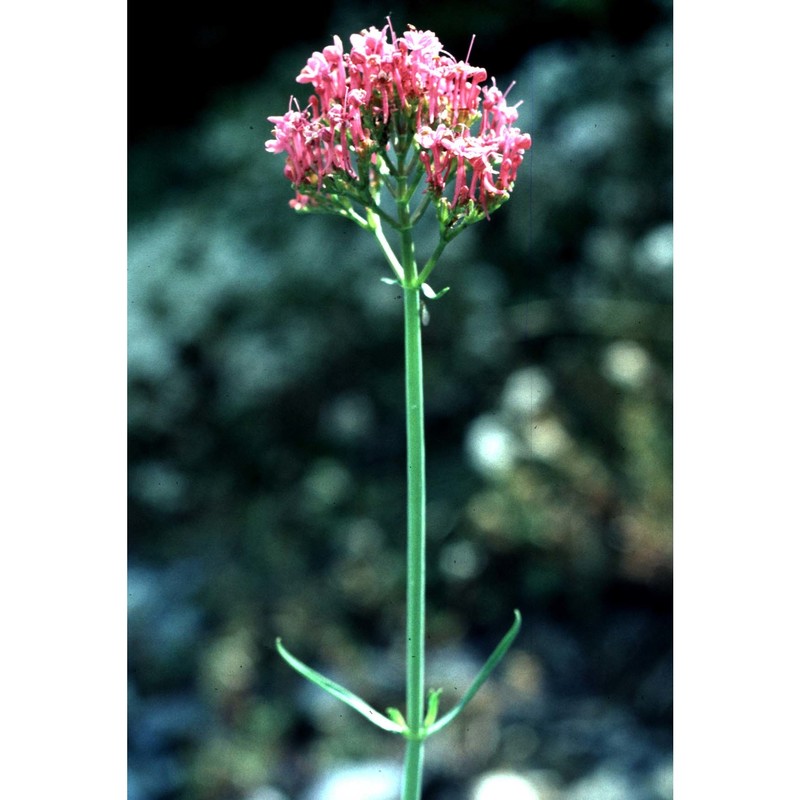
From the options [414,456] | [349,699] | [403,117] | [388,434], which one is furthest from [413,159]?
[388,434]

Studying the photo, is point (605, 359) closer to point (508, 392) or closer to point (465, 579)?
point (508, 392)

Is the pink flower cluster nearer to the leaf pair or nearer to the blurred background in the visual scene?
the leaf pair

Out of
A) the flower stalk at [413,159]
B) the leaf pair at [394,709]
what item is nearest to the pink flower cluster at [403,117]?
the flower stalk at [413,159]

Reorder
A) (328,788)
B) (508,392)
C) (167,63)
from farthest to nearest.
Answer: (167,63), (508,392), (328,788)

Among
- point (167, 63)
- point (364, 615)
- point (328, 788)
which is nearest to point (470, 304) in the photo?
point (364, 615)

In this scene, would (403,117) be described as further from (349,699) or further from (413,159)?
(349,699)

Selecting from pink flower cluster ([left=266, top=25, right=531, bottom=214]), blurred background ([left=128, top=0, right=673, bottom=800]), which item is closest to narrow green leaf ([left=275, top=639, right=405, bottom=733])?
pink flower cluster ([left=266, top=25, right=531, bottom=214])

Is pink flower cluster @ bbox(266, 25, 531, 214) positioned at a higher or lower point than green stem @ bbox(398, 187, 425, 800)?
higher
